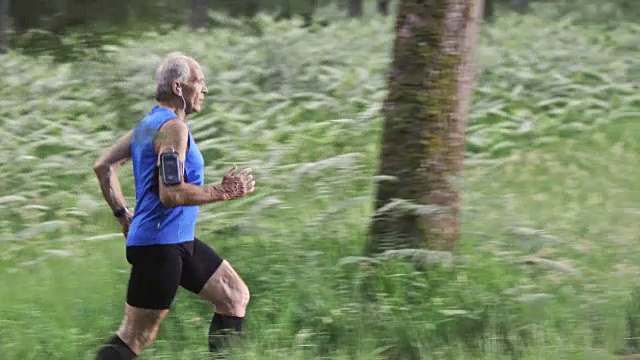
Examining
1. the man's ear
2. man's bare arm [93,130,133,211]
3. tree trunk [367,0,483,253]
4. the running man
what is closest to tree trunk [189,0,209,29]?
tree trunk [367,0,483,253]

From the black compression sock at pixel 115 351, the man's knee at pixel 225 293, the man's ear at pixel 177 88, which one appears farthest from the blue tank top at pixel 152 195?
the black compression sock at pixel 115 351

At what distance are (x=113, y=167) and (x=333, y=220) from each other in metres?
2.09

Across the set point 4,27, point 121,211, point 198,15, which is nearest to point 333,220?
point 121,211

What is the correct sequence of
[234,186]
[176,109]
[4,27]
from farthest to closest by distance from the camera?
[4,27] < [176,109] < [234,186]

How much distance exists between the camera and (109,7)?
20.4 metres

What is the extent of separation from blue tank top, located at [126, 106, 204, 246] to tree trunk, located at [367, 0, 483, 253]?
66.1 inches

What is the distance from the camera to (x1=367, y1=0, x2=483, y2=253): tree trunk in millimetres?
6355

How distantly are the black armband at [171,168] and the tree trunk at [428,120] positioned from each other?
192 centimetres

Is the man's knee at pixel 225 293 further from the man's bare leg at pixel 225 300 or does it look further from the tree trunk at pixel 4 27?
the tree trunk at pixel 4 27

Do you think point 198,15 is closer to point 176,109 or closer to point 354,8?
point 354,8

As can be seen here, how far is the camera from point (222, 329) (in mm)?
5414

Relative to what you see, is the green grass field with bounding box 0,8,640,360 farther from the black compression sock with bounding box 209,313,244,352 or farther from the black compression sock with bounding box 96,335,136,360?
the black compression sock with bounding box 96,335,136,360

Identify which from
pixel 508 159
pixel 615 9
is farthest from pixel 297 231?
pixel 615 9

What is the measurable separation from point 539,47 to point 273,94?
6351mm
